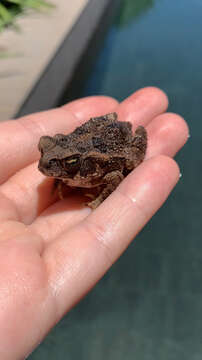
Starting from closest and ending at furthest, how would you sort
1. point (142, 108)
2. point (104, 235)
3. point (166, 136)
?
point (104, 235), point (166, 136), point (142, 108)

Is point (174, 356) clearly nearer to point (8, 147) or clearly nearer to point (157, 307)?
point (157, 307)

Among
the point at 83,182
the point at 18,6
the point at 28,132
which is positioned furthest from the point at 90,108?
the point at 18,6

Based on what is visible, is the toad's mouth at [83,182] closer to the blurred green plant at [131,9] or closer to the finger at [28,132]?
the finger at [28,132]

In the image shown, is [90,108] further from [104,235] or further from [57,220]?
[104,235]

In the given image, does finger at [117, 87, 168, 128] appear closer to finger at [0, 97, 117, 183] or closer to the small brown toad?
finger at [0, 97, 117, 183]

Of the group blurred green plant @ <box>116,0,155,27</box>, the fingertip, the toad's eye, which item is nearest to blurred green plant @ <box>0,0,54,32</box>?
blurred green plant @ <box>116,0,155,27</box>

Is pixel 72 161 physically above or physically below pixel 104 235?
above

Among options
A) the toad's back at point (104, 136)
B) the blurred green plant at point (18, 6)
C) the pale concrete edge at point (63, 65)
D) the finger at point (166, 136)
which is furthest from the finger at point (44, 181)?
the blurred green plant at point (18, 6)
